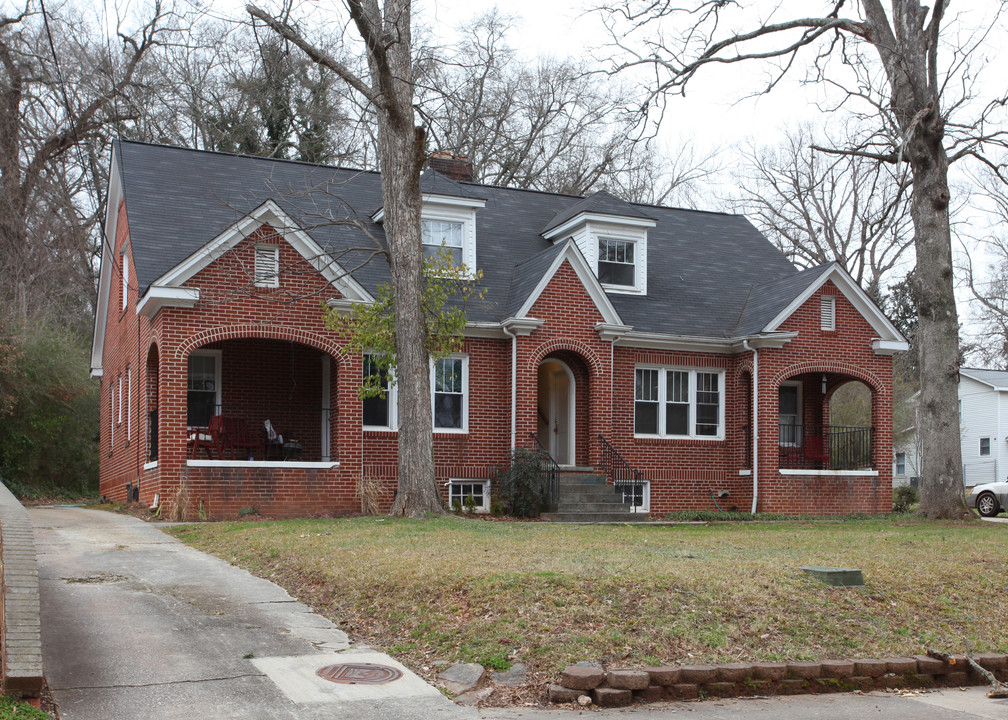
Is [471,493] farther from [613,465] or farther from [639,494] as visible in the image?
[639,494]

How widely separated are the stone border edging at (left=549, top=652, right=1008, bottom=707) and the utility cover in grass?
135cm

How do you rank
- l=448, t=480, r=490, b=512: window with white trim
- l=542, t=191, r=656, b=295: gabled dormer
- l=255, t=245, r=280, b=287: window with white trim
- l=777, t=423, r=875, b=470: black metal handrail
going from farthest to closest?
l=777, t=423, r=875, b=470: black metal handrail, l=542, t=191, r=656, b=295: gabled dormer, l=448, t=480, r=490, b=512: window with white trim, l=255, t=245, r=280, b=287: window with white trim

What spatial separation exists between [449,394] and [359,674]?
1371 centimetres

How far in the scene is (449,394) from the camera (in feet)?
68.3

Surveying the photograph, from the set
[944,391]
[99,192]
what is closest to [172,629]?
[944,391]

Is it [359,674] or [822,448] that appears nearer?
[359,674]

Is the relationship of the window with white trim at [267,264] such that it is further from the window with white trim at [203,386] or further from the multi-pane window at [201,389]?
the multi-pane window at [201,389]

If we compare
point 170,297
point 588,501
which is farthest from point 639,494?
point 170,297

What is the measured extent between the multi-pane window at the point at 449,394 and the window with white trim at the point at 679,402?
13.1ft

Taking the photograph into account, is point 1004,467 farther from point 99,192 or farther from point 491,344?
point 99,192

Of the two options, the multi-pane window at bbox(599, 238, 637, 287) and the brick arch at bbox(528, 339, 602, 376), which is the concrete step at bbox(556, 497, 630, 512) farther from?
the multi-pane window at bbox(599, 238, 637, 287)

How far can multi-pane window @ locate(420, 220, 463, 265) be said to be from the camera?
21.8 meters

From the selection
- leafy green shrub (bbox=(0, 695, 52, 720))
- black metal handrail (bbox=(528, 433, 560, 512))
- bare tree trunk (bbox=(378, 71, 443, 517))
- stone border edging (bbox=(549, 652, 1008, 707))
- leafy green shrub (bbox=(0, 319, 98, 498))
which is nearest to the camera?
leafy green shrub (bbox=(0, 695, 52, 720))

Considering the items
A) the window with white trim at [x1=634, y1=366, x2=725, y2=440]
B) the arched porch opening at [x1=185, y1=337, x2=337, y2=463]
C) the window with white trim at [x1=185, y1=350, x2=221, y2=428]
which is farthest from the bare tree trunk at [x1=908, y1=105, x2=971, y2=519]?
the window with white trim at [x1=185, y1=350, x2=221, y2=428]
